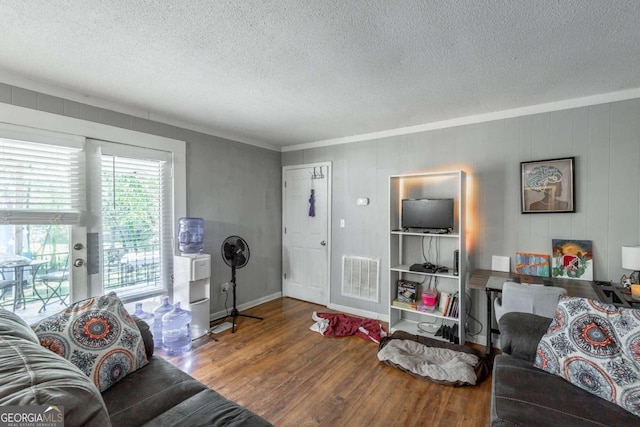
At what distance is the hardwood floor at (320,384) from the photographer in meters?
2.00

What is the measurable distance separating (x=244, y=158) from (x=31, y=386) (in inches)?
142

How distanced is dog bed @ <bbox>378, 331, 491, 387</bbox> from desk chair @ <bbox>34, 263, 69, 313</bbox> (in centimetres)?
285

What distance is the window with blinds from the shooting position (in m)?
2.81

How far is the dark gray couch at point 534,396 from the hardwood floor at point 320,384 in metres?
0.55

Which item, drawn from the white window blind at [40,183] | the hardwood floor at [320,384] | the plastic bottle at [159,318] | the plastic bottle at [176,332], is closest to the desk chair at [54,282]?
the white window blind at [40,183]

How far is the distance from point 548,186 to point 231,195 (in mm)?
3506

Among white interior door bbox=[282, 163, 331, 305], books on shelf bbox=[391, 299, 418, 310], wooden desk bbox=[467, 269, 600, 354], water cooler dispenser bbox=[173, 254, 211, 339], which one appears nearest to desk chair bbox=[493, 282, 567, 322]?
wooden desk bbox=[467, 269, 600, 354]

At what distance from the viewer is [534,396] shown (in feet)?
4.73

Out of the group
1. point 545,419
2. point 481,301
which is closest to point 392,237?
point 481,301

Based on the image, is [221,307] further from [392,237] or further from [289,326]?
[392,237]

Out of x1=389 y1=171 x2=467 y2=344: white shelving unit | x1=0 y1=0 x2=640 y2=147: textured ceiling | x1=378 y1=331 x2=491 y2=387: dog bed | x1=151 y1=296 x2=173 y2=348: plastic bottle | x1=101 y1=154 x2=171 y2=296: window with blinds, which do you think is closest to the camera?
x1=0 y1=0 x2=640 y2=147: textured ceiling

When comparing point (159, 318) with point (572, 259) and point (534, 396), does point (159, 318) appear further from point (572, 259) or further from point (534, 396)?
point (572, 259)

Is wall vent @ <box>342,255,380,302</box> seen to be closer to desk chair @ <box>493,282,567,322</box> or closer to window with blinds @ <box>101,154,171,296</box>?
desk chair @ <box>493,282,567,322</box>

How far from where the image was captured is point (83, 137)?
2609 mm
